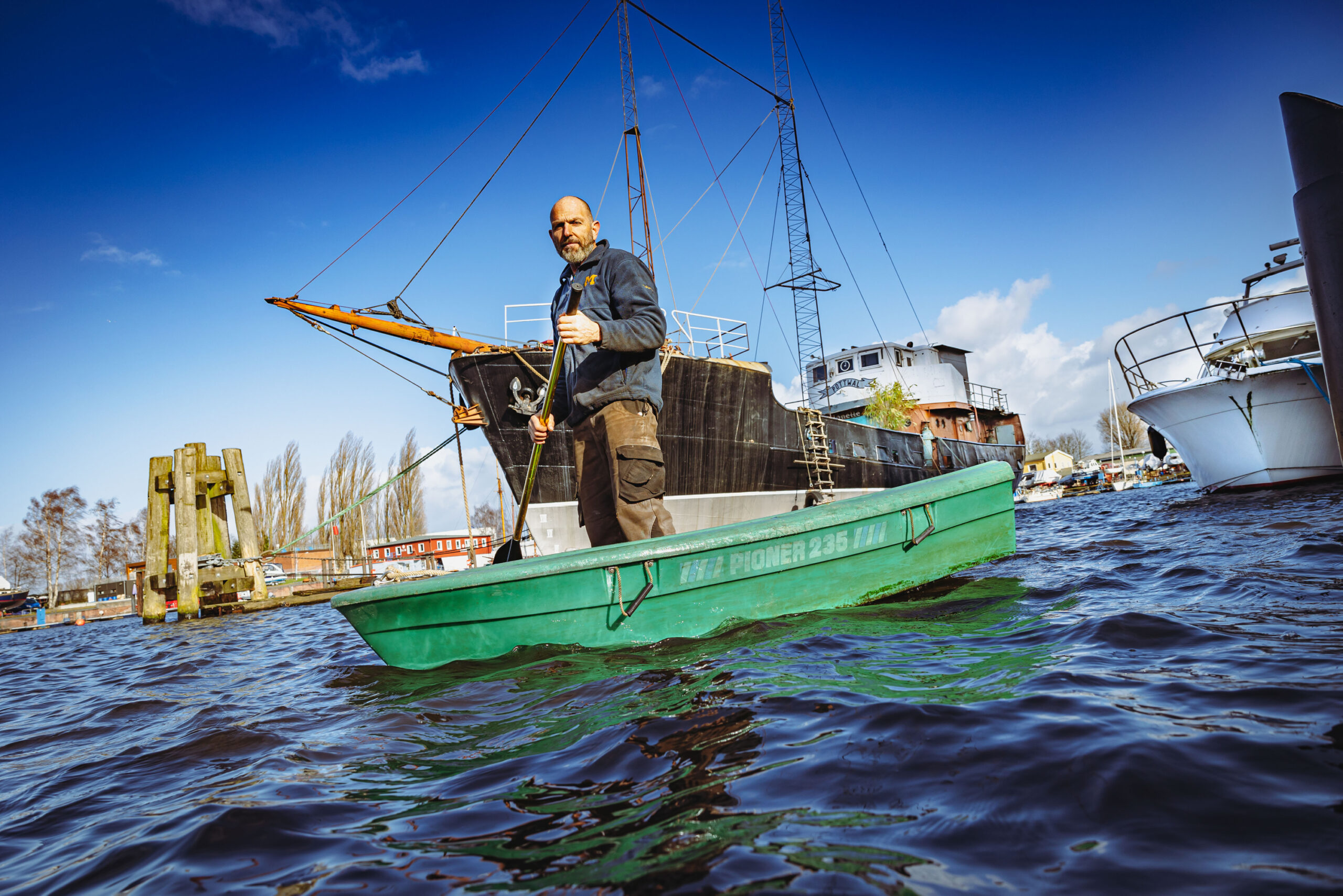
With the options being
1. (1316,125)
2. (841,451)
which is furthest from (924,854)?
(841,451)

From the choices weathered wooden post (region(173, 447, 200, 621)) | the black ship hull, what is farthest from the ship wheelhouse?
weathered wooden post (region(173, 447, 200, 621))

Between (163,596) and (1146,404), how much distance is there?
739 inches

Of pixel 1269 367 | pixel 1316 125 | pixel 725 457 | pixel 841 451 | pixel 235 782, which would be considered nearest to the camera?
pixel 235 782

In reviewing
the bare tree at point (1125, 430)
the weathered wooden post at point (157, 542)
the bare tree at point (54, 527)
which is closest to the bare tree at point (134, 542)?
the bare tree at point (54, 527)

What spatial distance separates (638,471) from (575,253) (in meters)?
1.28

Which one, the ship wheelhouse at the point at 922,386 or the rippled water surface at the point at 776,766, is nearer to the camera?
the rippled water surface at the point at 776,766

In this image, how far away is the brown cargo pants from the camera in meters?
3.50

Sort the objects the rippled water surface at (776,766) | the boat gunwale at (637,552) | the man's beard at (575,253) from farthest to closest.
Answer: the man's beard at (575,253), the boat gunwale at (637,552), the rippled water surface at (776,766)

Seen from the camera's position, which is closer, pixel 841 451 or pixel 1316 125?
pixel 1316 125

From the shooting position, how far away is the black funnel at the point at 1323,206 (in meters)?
2.87

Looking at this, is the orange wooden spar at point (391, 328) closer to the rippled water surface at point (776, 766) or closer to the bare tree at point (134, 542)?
the rippled water surface at point (776, 766)

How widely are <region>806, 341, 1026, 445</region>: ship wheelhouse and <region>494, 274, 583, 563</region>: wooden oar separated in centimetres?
2097

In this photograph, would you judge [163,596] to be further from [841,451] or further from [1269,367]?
[1269,367]

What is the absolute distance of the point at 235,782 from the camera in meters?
1.99
